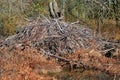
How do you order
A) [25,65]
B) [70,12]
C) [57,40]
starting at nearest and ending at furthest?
[25,65] → [57,40] → [70,12]

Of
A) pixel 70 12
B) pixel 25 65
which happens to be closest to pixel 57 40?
pixel 25 65

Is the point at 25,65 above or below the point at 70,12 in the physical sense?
above

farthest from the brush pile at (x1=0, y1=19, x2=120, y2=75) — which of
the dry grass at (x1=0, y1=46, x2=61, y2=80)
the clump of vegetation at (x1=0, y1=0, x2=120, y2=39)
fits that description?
the clump of vegetation at (x1=0, y1=0, x2=120, y2=39)

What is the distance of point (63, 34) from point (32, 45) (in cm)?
119

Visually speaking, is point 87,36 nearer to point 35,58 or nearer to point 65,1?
point 35,58

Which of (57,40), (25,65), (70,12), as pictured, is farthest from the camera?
(70,12)

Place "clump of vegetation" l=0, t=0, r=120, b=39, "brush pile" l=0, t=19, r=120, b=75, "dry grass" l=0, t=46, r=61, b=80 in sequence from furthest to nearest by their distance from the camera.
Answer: "clump of vegetation" l=0, t=0, r=120, b=39, "brush pile" l=0, t=19, r=120, b=75, "dry grass" l=0, t=46, r=61, b=80

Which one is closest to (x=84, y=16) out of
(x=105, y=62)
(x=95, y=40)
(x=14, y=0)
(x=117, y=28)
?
(x=117, y=28)

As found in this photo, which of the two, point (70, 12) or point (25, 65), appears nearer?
point (25, 65)

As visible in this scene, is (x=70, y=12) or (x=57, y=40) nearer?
(x=57, y=40)

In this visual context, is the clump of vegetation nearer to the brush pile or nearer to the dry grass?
the brush pile

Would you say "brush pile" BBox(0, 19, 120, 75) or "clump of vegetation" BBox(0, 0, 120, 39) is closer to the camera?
"brush pile" BBox(0, 19, 120, 75)

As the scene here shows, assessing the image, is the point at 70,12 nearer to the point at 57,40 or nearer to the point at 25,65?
the point at 57,40

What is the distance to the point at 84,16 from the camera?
67.7 ft
